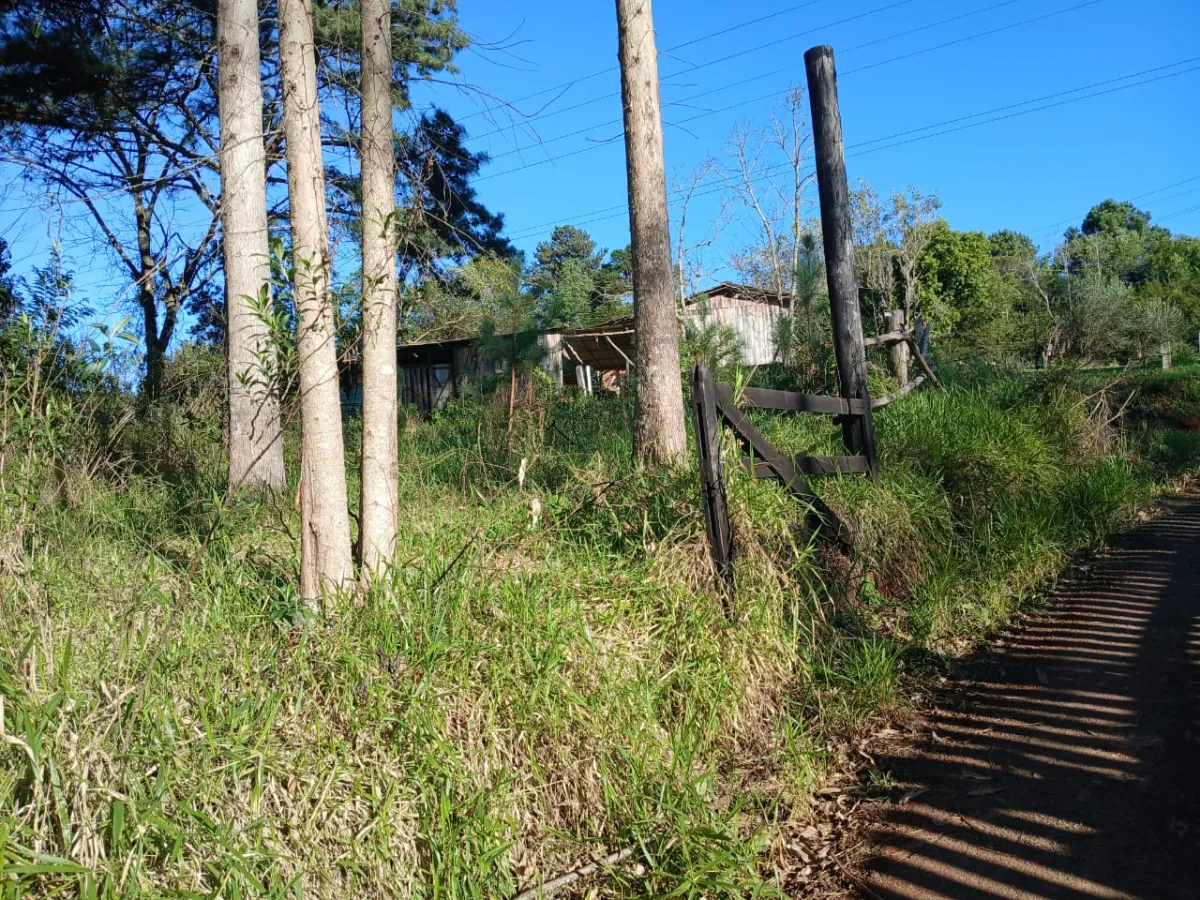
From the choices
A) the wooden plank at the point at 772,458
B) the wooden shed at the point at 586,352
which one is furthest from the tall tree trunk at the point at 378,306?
the wooden shed at the point at 586,352

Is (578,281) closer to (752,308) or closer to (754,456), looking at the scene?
(752,308)

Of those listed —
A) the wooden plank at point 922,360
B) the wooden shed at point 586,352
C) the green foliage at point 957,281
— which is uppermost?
the green foliage at point 957,281

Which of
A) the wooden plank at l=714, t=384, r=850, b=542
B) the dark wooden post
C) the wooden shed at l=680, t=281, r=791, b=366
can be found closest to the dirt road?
the wooden plank at l=714, t=384, r=850, b=542

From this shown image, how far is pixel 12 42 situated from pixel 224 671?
31.6ft

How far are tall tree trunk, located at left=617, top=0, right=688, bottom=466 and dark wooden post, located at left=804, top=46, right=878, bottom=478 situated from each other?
158cm

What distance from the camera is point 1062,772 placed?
388 centimetres

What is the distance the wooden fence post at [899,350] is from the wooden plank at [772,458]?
444 cm

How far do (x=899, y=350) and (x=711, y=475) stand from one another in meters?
6.33

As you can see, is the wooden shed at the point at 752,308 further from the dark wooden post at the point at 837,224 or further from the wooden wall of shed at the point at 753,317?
the dark wooden post at the point at 837,224

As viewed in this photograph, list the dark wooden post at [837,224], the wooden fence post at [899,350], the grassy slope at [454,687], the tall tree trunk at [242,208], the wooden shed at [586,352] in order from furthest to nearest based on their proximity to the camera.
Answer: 1. the wooden shed at [586,352]
2. the wooden fence post at [899,350]
3. the dark wooden post at [837,224]
4. the tall tree trunk at [242,208]
5. the grassy slope at [454,687]

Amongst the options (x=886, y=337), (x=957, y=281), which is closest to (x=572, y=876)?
(x=886, y=337)

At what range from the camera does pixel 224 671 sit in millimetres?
3320

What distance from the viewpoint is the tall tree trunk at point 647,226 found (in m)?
6.41

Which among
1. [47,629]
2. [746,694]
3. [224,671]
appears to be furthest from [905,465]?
[47,629]
